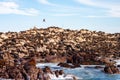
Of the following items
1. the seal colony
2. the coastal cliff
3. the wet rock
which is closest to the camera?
the seal colony

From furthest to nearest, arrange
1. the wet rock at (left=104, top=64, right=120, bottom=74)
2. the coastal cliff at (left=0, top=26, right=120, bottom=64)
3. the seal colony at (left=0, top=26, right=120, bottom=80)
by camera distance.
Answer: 1. the coastal cliff at (left=0, top=26, right=120, bottom=64)
2. the wet rock at (left=104, top=64, right=120, bottom=74)
3. the seal colony at (left=0, top=26, right=120, bottom=80)

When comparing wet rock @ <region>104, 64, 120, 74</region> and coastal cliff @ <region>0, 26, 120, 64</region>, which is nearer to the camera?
wet rock @ <region>104, 64, 120, 74</region>

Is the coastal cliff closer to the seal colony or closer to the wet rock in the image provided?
the seal colony

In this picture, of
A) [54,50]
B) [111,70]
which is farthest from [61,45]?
[111,70]

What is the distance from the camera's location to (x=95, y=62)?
92.0 metres

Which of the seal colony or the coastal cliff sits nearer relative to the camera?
the seal colony

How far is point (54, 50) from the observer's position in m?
119

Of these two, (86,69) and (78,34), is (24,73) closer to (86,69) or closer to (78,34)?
(86,69)

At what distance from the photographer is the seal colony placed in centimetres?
6632

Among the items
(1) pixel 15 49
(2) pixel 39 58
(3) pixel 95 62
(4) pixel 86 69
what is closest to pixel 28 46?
(1) pixel 15 49

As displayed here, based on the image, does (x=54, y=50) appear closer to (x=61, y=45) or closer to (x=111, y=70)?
(x=61, y=45)

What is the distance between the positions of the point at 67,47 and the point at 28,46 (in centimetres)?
1437

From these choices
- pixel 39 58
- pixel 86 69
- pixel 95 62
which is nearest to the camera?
pixel 86 69

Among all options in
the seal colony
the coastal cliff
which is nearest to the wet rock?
the seal colony
